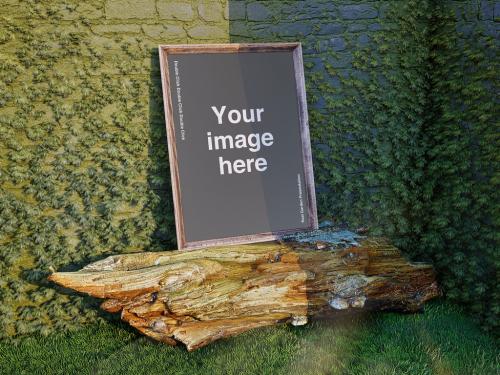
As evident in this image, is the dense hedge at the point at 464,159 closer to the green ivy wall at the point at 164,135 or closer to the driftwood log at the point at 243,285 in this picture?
the green ivy wall at the point at 164,135

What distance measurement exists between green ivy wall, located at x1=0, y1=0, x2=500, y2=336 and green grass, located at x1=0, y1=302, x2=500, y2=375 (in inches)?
10.3

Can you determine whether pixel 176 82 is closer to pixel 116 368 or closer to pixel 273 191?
pixel 273 191

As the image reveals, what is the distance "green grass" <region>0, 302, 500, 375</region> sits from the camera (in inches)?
115

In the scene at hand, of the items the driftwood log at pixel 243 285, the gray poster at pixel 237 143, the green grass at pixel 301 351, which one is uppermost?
the gray poster at pixel 237 143

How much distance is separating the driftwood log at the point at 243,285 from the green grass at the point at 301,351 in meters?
0.12

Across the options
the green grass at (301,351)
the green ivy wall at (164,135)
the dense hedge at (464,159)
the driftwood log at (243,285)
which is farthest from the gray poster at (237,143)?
the dense hedge at (464,159)

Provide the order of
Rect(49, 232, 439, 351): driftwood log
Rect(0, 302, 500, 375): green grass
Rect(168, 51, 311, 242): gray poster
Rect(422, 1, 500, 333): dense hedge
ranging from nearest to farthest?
1. Rect(0, 302, 500, 375): green grass
2. Rect(49, 232, 439, 351): driftwood log
3. Rect(422, 1, 500, 333): dense hedge
4. Rect(168, 51, 311, 242): gray poster

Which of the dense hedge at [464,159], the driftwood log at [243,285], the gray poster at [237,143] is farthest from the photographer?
the gray poster at [237,143]

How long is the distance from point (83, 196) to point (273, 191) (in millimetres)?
1704

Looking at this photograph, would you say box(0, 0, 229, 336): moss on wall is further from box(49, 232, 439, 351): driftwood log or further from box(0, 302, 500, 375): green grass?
box(49, 232, 439, 351): driftwood log

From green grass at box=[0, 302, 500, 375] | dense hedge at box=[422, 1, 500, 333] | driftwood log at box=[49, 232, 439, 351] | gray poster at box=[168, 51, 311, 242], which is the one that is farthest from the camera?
gray poster at box=[168, 51, 311, 242]

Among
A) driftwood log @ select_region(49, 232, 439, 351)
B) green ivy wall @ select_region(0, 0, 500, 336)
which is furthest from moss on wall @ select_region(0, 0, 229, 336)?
driftwood log @ select_region(49, 232, 439, 351)

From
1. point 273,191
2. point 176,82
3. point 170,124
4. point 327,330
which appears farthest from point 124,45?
point 327,330

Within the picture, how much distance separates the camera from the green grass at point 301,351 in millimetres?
2918
